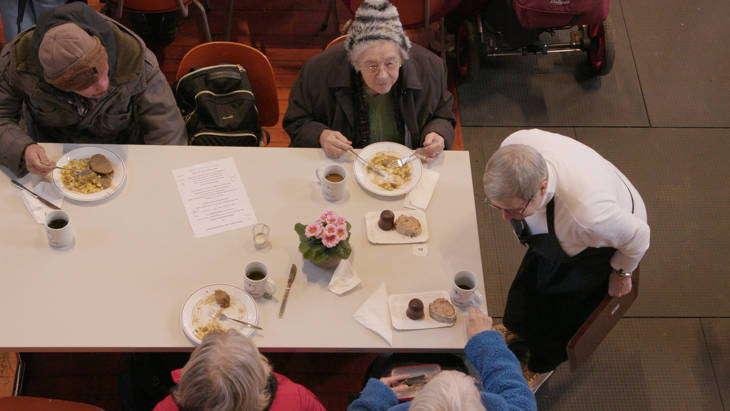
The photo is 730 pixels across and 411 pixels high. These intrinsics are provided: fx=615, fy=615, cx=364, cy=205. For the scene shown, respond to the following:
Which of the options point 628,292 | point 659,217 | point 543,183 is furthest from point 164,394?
point 659,217

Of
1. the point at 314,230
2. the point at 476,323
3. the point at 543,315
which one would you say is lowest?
the point at 543,315

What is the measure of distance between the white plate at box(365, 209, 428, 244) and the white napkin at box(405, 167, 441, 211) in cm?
5

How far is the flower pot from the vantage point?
2.26 metres

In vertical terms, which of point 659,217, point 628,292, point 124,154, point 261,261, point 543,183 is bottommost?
point 659,217

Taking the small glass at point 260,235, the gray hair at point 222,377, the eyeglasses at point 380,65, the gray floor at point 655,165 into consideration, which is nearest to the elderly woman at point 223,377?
the gray hair at point 222,377

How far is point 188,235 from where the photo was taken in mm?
2377

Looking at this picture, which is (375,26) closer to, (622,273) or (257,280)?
(257,280)

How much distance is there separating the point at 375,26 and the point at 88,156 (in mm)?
1301

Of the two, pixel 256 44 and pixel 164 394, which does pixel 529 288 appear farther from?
pixel 256 44

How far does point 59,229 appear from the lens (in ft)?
7.26

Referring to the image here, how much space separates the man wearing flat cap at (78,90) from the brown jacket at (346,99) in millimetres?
561

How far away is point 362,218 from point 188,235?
2.24ft

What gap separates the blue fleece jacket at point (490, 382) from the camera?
197 centimetres

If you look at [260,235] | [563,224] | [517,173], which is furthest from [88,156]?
[563,224]
